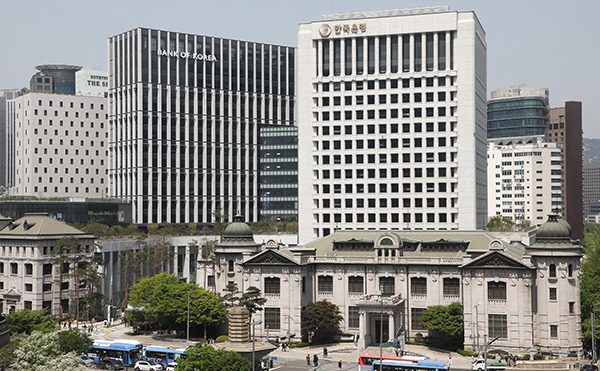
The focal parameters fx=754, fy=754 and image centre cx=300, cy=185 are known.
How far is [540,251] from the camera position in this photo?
116 meters

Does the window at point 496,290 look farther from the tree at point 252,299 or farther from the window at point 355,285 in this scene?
the tree at point 252,299

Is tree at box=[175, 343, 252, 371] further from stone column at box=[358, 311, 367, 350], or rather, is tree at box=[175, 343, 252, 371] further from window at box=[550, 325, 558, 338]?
window at box=[550, 325, 558, 338]

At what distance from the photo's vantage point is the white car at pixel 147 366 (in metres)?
106

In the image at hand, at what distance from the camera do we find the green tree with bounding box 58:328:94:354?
100875mm

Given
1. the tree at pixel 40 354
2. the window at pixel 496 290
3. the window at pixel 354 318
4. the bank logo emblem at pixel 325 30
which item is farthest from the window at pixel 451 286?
the bank logo emblem at pixel 325 30

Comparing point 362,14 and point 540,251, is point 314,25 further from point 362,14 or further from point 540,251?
point 540,251

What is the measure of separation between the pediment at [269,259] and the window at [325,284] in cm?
751

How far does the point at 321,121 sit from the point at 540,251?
74936 millimetres

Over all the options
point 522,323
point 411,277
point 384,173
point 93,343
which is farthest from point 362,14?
point 93,343

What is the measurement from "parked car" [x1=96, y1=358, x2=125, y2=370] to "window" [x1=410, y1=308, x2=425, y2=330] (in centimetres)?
4781

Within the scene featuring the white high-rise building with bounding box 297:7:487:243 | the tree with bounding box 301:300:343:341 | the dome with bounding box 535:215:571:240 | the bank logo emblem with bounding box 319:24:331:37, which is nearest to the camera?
the dome with bounding box 535:215:571:240

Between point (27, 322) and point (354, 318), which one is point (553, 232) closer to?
point (354, 318)

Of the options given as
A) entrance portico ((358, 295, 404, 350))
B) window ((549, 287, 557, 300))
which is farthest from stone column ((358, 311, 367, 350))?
window ((549, 287, 557, 300))

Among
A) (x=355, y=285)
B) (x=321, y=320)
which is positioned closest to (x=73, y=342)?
(x=321, y=320)
